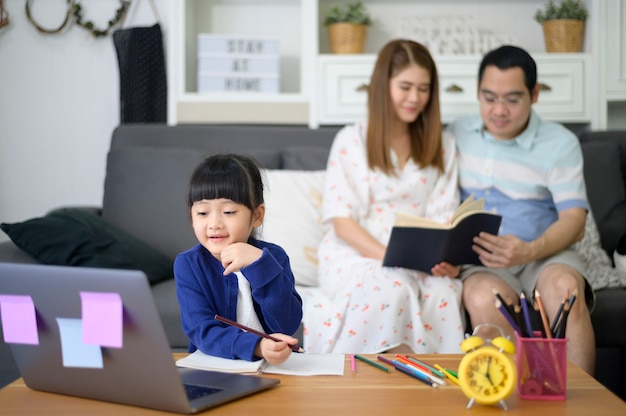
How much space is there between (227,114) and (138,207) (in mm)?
609

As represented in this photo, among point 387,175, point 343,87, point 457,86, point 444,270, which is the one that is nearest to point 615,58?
point 457,86

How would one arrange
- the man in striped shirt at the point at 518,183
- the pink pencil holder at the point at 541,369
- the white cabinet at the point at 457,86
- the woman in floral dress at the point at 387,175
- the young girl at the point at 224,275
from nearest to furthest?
the pink pencil holder at the point at 541,369
the young girl at the point at 224,275
the man in striped shirt at the point at 518,183
the woman in floral dress at the point at 387,175
the white cabinet at the point at 457,86

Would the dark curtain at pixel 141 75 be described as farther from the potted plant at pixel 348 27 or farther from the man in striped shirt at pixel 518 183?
the man in striped shirt at pixel 518 183

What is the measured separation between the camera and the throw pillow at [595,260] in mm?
2166

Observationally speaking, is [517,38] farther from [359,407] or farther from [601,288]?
[359,407]

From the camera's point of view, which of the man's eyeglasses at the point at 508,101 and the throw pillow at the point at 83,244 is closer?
the throw pillow at the point at 83,244

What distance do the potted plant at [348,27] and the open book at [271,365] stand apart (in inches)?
73.6

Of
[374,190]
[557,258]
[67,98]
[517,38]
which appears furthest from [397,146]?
[67,98]

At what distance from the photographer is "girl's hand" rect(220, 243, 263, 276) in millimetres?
1223

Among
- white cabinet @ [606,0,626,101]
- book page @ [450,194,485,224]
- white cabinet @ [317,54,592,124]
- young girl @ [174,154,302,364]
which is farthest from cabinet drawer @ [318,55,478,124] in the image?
young girl @ [174,154,302,364]

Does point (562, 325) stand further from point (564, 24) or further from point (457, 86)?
point (564, 24)

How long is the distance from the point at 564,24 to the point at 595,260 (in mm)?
1057

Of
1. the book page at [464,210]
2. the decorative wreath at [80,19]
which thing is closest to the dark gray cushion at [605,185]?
the book page at [464,210]

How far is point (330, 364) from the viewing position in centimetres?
123
